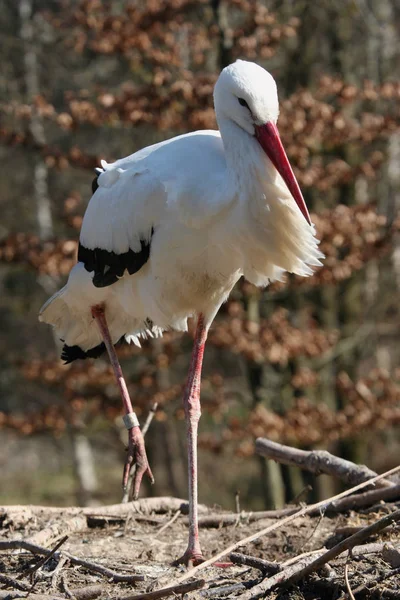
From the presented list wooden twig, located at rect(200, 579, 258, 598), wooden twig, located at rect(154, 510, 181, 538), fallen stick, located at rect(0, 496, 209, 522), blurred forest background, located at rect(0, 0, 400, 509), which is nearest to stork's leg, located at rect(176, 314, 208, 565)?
wooden twig, located at rect(154, 510, 181, 538)

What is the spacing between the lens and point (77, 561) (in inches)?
163

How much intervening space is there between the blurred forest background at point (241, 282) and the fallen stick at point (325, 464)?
9.92 ft

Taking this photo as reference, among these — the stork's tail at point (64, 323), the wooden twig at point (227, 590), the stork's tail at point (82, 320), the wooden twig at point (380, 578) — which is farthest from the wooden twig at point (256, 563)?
the stork's tail at point (64, 323)

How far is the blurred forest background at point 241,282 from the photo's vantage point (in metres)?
8.88

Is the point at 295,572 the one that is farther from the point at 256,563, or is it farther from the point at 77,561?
the point at 77,561

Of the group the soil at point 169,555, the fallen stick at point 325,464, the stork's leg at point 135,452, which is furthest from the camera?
the fallen stick at point 325,464

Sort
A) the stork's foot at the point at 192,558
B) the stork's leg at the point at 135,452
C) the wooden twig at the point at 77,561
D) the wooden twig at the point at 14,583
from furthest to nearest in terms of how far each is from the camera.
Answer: the stork's leg at the point at 135,452, the stork's foot at the point at 192,558, the wooden twig at the point at 77,561, the wooden twig at the point at 14,583

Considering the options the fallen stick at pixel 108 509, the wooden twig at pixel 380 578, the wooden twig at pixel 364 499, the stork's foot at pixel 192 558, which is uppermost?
the fallen stick at pixel 108 509

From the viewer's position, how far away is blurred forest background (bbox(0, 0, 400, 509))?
350 inches

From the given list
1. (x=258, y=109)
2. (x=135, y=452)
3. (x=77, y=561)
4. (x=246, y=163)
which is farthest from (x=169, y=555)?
(x=258, y=109)

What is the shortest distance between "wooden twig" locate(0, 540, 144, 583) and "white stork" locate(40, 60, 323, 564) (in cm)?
53

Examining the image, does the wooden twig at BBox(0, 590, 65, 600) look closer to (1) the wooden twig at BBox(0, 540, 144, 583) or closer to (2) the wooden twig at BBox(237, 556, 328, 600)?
(1) the wooden twig at BBox(0, 540, 144, 583)

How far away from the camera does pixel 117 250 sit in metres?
4.84

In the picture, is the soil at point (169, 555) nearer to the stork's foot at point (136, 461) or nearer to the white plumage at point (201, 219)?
the stork's foot at point (136, 461)
